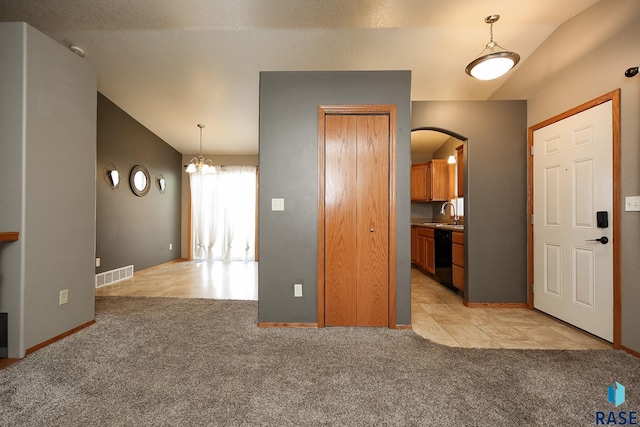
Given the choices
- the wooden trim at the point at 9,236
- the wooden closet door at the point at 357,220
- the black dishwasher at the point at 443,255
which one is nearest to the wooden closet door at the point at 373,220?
the wooden closet door at the point at 357,220

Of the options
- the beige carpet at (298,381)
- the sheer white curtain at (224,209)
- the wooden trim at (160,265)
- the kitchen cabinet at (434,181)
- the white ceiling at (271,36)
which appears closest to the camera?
the beige carpet at (298,381)

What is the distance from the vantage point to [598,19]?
2.41 meters

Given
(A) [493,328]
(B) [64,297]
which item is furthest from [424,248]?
(B) [64,297]

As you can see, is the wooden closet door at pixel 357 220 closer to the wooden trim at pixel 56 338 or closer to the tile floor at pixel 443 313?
the tile floor at pixel 443 313

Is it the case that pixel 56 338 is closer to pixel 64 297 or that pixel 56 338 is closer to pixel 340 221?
pixel 64 297

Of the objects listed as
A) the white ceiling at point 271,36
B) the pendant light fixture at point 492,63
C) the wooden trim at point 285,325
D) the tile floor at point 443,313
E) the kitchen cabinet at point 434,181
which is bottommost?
the tile floor at point 443,313

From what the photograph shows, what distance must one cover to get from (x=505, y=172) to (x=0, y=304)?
4.87 meters

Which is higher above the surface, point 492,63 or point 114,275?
point 492,63

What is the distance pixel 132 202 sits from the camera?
16.4ft

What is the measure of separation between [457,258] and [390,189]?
1.90 metres

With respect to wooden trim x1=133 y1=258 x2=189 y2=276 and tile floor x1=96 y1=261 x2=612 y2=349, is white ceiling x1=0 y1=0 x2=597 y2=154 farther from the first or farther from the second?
wooden trim x1=133 y1=258 x2=189 y2=276

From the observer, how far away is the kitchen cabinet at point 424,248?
4707mm

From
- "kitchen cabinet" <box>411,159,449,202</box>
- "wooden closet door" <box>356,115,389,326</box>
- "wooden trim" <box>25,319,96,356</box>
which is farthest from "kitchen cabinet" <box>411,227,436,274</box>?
"wooden trim" <box>25,319,96,356</box>

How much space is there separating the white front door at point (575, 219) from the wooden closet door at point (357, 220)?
177 cm
